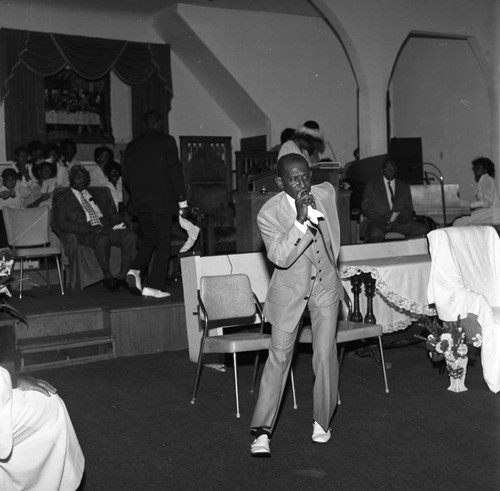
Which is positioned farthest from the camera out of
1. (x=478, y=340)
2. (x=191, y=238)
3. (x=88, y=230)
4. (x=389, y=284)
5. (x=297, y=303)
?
(x=88, y=230)

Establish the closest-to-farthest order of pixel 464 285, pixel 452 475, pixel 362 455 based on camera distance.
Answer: pixel 452 475
pixel 362 455
pixel 464 285

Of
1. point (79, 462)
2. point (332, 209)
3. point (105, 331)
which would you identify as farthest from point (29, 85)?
point (79, 462)

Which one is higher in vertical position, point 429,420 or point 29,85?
point 29,85

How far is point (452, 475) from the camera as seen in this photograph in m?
3.57

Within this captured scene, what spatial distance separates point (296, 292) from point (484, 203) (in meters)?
5.90

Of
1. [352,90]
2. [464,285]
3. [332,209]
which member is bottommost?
[464,285]

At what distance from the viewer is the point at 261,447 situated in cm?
384

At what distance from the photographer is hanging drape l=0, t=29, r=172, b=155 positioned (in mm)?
11555

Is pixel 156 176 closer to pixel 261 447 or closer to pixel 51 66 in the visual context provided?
pixel 261 447

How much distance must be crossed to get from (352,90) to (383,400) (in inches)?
375

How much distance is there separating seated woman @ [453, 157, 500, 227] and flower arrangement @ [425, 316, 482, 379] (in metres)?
3.88

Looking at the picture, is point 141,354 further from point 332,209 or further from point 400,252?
point 332,209

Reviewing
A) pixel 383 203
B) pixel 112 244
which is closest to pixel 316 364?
pixel 112 244

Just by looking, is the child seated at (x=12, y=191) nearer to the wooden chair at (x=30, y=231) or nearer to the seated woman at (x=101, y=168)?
the seated woman at (x=101, y=168)
